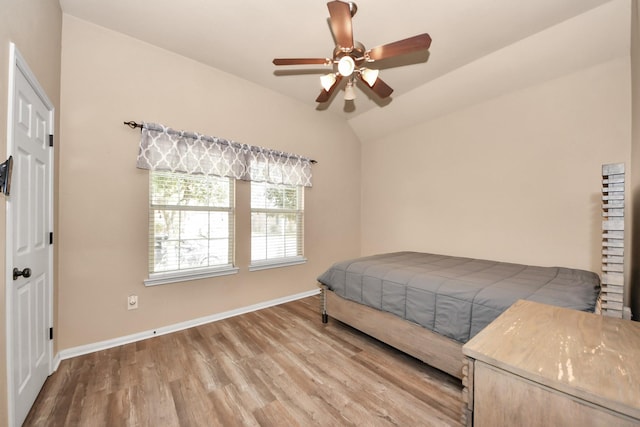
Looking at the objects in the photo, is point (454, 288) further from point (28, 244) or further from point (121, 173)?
point (121, 173)

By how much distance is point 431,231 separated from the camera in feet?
12.6

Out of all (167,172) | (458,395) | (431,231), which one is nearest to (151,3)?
(167,172)

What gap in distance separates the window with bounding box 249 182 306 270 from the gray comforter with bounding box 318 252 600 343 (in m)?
0.98

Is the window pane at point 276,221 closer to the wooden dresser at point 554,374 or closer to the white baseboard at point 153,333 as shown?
the white baseboard at point 153,333

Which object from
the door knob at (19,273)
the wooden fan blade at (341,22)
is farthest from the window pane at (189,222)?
the wooden fan blade at (341,22)

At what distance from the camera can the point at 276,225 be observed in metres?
3.65

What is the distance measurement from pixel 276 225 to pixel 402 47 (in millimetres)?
2525

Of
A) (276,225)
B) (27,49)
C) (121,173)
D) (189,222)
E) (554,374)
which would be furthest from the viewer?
(276,225)

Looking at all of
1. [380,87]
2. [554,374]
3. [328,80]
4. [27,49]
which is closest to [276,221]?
[328,80]

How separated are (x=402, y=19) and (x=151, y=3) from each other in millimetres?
2091

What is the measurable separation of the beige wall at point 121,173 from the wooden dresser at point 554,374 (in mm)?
2784

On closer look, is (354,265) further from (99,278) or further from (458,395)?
(99,278)

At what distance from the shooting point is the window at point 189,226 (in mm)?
2691

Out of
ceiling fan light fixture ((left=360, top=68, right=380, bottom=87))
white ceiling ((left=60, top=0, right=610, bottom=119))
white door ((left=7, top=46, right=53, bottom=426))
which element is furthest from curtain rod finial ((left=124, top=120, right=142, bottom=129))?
ceiling fan light fixture ((left=360, top=68, right=380, bottom=87))
